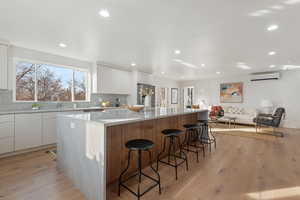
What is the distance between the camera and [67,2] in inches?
71.6

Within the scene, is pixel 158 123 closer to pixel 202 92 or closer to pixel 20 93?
pixel 20 93

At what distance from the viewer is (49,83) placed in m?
4.05

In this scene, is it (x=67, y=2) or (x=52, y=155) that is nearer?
(x=67, y=2)

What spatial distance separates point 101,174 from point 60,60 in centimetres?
400

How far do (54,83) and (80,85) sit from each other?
762mm

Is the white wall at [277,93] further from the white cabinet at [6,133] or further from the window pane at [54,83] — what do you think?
the white cabinet at [6,133]

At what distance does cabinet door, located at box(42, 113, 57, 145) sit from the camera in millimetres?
3391

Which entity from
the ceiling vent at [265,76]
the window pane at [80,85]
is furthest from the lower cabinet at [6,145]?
the ceiling vent at [265,76]

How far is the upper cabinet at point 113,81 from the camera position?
4.81 meters

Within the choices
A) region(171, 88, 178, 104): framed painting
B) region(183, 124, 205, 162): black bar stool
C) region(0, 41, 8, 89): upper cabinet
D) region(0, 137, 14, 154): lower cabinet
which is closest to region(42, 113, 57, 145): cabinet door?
region(0, 137, 14, 154): lower cabinet

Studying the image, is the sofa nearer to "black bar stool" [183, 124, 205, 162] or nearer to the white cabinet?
"black bar stool" [183, 124, 205, 162]

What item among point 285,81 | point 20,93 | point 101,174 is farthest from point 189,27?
point 285,81

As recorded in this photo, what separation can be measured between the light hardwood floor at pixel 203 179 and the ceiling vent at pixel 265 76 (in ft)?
13.7

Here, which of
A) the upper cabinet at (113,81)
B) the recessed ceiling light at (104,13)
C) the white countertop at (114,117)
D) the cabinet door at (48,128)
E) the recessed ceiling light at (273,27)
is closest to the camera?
the white countertop at (114,117)
